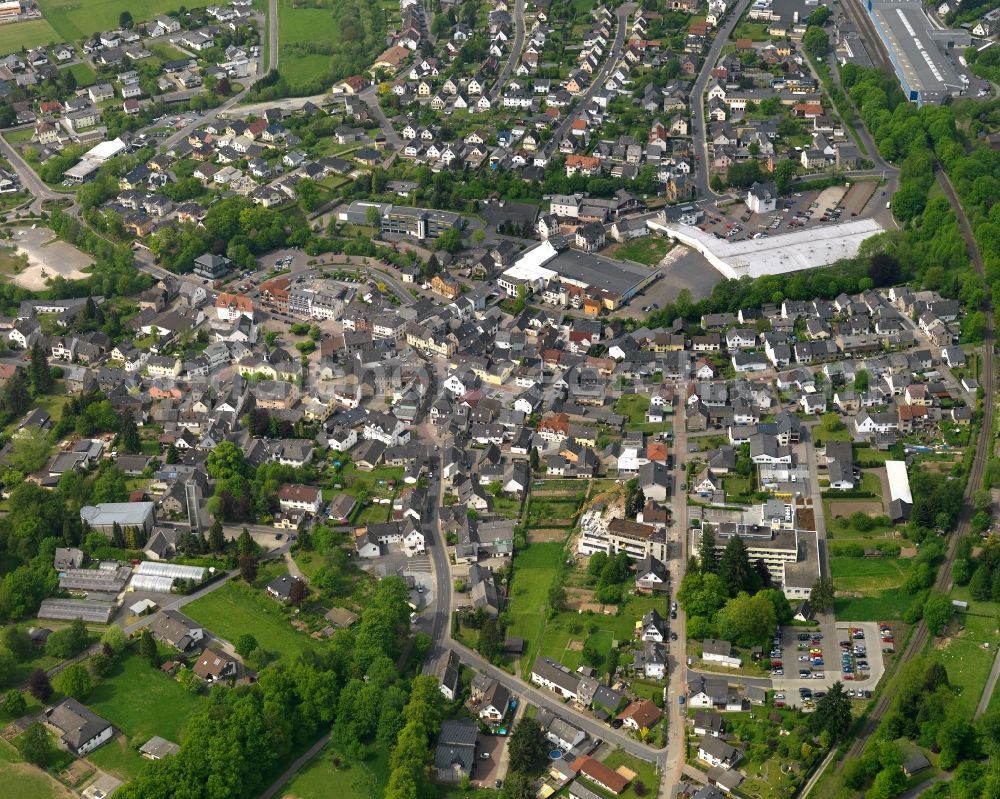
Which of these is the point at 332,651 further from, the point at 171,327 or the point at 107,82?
the point at 107,82

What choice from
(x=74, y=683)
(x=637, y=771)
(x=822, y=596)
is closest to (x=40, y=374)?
(x=74, y=683)

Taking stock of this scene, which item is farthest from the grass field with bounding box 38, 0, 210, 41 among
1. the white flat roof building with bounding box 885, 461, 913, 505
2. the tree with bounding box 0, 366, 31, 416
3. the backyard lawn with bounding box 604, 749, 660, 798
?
the backyard lawn with bounding box 604, 749, 660, 798

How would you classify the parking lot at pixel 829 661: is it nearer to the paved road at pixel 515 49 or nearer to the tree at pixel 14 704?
the tree at pixel 14 704

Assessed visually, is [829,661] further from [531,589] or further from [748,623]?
[531,589]

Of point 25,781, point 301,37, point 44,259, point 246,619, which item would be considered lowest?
point 44,259

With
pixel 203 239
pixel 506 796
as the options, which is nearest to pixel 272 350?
pixel 203 239
